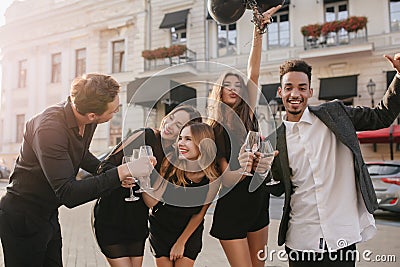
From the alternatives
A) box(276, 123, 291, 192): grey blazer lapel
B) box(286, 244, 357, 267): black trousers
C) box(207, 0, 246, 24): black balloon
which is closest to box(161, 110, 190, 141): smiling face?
box(276, 123, 291, 192): grey blazer lapel

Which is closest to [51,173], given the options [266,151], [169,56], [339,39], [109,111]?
[109,111]

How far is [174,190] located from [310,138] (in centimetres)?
82

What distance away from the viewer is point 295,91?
1979 mm

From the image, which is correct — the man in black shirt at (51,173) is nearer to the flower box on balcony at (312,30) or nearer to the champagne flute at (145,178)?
the champagne flute at (145,178)

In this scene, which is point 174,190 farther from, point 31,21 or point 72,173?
point 31,21

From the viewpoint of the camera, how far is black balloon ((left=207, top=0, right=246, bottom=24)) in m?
2.36

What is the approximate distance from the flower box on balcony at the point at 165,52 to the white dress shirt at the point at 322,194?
13374 millimetres

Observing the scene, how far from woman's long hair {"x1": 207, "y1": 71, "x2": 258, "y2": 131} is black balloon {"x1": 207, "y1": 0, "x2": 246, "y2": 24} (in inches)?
15.8

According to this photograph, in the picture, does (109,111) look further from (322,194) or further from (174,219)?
(322,194)

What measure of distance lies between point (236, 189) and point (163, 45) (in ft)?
48.6

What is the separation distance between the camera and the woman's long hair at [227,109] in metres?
2.32

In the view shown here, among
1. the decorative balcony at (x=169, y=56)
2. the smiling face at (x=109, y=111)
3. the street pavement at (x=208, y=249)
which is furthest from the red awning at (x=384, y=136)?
the smiling face at (x=109, y=111)

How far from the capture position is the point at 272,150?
191cm

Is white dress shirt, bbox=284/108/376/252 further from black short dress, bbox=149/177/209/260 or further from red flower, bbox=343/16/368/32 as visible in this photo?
red flower, bbox=343/16/368/32
